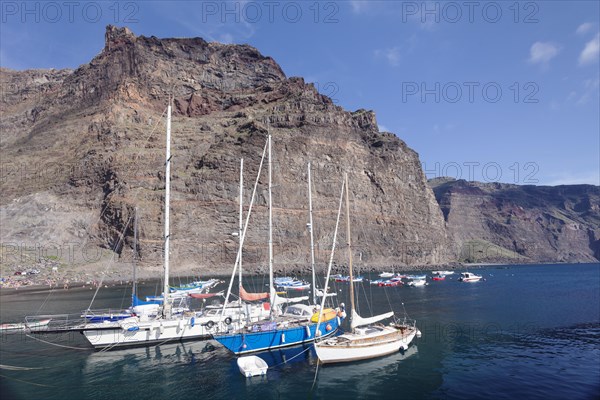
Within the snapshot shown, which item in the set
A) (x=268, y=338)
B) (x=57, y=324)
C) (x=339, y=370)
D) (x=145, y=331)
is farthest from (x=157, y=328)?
(x=57, y=324)

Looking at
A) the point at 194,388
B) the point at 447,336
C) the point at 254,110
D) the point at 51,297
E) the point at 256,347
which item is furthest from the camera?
the point at 254,110

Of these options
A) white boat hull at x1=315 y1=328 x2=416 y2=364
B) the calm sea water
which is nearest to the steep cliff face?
the calm sea water

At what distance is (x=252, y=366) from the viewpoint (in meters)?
24.2

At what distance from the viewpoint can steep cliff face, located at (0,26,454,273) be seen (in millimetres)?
116312

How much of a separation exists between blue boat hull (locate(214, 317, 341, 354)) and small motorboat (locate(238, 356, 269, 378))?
2322 millimetres

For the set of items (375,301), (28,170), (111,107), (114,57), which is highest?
(114,57)

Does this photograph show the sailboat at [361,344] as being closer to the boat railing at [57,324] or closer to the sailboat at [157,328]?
the sailboat at [157,328]

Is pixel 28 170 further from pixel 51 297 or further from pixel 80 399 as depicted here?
pixel 80 399

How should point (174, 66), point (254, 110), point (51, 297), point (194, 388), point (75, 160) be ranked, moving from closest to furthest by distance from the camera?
point (194, 388) → point (51, 297) → point (75, 160) → point (254, 110) → point (174, 66)

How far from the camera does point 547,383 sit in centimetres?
2334

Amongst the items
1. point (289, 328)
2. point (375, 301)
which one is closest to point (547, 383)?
point (289, 328)

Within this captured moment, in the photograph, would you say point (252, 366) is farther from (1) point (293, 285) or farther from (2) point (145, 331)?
(1) point (293, 285)

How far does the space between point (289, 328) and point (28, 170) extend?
144 meters

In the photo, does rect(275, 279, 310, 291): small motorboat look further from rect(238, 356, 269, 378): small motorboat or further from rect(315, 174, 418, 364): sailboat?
rect(238, 356, 269, 378): small motorboat
